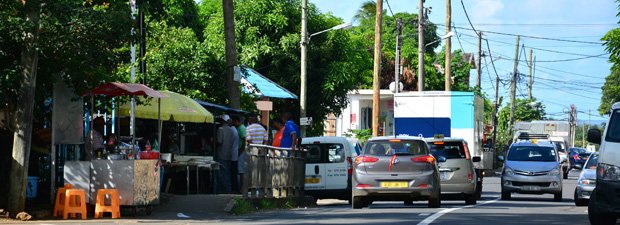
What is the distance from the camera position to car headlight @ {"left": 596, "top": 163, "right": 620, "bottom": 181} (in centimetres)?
1606

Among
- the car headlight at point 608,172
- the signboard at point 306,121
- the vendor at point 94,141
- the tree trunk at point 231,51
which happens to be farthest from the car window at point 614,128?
the signboard at point 306,121

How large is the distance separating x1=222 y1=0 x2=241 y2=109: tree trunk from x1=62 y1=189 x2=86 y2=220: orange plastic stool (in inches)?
389

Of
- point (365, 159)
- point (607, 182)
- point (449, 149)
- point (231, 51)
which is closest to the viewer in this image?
point (607, 182)

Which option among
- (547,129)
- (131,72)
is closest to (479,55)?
(547,129)

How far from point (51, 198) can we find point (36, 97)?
1.79 m

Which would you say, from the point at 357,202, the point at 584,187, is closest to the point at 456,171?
the point at 584,187

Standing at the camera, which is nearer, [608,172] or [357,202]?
[608,172]

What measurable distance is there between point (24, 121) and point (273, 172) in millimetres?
6534

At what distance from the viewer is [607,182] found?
1614 cm

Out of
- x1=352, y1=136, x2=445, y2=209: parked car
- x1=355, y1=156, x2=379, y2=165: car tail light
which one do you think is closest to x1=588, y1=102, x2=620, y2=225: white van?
x1=352, y1=136, x2=445, y2=209: parked car

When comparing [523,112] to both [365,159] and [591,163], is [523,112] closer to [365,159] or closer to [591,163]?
[591,163]

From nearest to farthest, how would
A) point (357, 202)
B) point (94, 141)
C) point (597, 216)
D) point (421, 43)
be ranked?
point (597, 216) < point (94, 141) < point (357, 202) < point (421, 43)

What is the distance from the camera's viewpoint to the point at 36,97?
2030 cm

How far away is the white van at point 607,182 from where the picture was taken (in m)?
16.0
